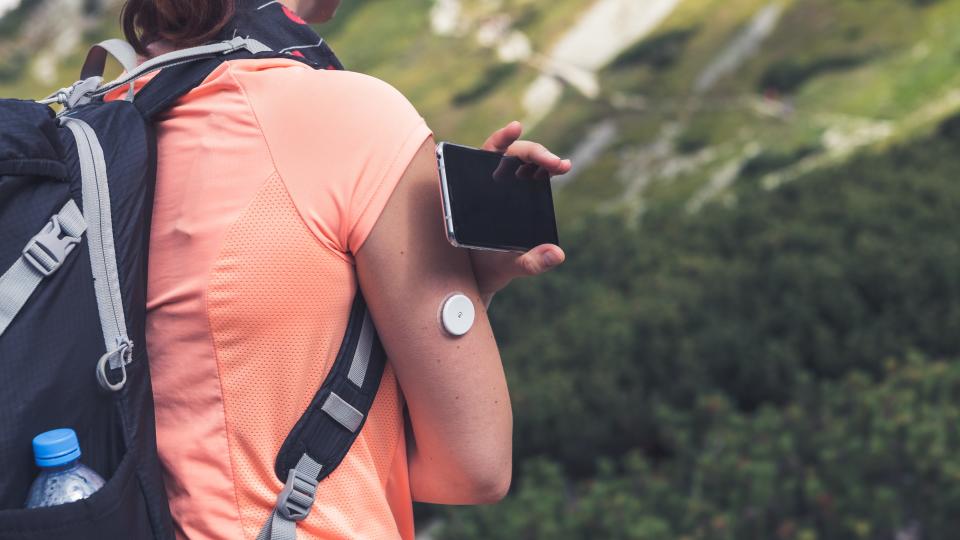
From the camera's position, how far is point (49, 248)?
1340 mm

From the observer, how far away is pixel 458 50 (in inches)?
800

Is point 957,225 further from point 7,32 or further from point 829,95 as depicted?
point 7,32

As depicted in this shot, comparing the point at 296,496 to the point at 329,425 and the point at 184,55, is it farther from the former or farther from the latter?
the point at 184,55

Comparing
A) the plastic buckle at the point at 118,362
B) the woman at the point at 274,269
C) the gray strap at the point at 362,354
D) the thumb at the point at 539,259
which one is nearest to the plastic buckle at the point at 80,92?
the woman at the point at 274,269

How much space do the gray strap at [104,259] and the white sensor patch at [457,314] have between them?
0.43 m

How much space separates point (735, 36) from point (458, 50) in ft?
18.8

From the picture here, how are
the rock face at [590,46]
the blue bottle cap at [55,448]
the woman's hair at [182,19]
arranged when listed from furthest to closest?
the rock face at [590,46] → the woman's hair at [182,19] → the blue bottle cap at [55,448]

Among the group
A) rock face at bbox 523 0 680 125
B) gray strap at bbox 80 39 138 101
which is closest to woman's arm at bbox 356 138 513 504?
gray strap at bbox 80 39 138 101

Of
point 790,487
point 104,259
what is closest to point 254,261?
point 104,259

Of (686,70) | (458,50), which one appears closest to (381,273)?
(686,70)

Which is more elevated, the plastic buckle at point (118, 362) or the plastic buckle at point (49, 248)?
the plastic buckle at point (49, 248)

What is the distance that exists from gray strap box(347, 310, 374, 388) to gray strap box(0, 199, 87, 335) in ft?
1.32

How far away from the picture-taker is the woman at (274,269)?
1464 millimetres

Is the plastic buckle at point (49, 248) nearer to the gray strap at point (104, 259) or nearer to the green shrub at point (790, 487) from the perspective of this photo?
the gray strap at point (104, 259)
